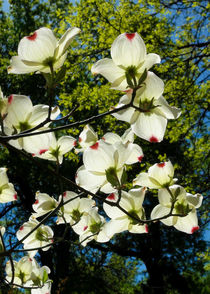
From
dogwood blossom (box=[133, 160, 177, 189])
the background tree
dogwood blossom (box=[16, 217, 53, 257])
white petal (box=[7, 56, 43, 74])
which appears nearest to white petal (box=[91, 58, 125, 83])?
white petal (box=[7, 56, 43, 74])

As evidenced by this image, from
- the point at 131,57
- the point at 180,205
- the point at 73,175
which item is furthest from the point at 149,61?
the point at 73,175

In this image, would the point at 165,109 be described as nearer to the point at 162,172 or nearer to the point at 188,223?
the point at 162,172

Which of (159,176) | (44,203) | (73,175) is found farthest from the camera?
(73,175)

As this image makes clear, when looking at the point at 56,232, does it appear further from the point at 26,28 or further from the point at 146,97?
the point at 146,97

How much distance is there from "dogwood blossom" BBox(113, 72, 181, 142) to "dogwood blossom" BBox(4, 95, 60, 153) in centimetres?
14

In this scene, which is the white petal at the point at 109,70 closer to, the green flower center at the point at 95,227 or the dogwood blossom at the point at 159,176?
the dogwood blossom at the point at 159,176

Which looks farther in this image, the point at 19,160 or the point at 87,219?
the point at 19,160

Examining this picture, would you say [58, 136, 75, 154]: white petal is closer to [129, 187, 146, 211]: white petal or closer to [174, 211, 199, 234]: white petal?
[129, 187, 146, 211]: white petal

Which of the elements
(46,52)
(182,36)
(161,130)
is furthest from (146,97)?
(182,36)

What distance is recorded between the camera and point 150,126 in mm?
566

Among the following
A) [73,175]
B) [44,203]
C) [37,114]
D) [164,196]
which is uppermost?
[37,114]

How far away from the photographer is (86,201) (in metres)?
0.92

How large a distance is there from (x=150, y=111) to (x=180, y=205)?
0.89ft

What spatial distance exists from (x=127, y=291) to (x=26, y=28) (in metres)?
6.02
